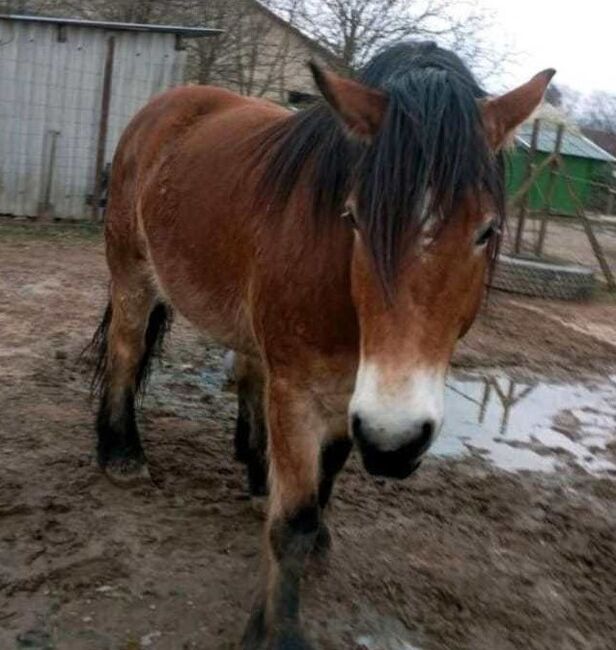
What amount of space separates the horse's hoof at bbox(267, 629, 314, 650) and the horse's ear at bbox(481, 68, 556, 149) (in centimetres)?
159

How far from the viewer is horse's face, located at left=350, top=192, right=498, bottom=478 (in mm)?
2105

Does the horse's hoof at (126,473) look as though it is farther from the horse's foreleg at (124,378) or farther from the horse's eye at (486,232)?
the horse's eye at (486,232)

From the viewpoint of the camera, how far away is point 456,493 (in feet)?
14.3

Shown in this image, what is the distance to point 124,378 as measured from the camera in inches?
168

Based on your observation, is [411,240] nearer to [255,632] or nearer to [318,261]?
[318,261]

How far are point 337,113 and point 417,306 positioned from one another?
1.88 ft

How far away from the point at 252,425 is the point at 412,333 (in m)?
1.96

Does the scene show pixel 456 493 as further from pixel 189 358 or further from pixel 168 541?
pixel 189 358

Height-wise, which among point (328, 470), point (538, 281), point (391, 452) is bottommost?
point (538, 281)

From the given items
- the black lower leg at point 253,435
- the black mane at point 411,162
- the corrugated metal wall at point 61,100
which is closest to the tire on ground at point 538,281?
the corrugated metal wall at point 61,100

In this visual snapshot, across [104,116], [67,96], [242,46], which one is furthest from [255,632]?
[242,46]

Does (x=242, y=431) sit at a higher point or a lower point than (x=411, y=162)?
lower

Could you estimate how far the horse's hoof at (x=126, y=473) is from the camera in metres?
4.00

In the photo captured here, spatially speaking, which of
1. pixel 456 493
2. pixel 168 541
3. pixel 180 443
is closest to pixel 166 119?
pixel 180 443
